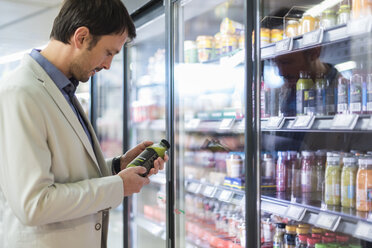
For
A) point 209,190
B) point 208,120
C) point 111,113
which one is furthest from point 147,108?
point 209,190

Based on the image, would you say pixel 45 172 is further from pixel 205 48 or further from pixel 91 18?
pixel 205 48

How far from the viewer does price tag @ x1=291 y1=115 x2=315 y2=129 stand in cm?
179

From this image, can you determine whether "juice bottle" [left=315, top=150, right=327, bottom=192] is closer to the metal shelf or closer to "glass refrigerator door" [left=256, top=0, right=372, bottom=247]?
"glass refrigerator door" [left=256, top=0, right=372, bottom=247]

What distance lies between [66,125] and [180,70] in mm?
1392

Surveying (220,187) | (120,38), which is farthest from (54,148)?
(220,187)

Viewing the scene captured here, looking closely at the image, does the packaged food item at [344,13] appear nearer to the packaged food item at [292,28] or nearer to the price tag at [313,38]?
the price tag at [313,38]

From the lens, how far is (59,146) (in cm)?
139

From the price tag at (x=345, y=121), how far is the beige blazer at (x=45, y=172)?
0.91m

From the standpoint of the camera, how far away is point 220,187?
2.38 metres

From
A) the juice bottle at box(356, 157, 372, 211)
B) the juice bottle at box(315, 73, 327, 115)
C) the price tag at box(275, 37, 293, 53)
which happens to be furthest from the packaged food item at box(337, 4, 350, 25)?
the juice bottle at box(356, 157, 372, 211)

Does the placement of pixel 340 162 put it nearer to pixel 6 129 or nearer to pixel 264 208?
pixel 264 208

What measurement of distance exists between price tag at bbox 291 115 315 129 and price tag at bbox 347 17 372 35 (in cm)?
41

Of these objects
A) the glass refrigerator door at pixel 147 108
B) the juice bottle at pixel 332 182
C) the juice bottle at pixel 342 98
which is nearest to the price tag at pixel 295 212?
the juice bottle at pixel 332 182

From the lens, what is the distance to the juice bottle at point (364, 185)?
1706mm
